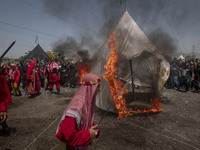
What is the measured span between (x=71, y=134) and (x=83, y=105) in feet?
1.14

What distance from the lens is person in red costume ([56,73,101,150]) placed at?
1451 mm

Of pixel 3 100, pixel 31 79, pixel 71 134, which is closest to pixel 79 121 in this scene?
pixel 71 134

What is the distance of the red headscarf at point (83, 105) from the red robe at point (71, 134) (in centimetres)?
6

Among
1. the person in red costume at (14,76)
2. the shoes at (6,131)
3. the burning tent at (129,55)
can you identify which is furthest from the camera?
the person in red costume at (14,76)

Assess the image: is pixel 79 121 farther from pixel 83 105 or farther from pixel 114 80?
pixel 114 80

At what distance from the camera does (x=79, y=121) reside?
1523 mm

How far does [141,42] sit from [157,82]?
1.90 metres

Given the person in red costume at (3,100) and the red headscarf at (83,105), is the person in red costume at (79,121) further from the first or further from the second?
the person in red costume at (3,100)

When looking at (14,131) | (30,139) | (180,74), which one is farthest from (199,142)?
(180,74)

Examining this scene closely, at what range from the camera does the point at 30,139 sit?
11.9 feet

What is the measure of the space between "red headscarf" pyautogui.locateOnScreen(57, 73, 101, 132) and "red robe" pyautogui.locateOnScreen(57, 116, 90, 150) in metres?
0.06

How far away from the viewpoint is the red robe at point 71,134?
143cm

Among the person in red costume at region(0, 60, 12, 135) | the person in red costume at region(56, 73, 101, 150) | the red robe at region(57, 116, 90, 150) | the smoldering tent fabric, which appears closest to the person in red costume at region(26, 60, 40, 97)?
the person in red costume at region(0, 60, 12, 135)

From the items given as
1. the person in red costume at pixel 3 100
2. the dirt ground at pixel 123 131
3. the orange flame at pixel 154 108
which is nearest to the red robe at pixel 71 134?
the dirt ground at pixel 123 131
